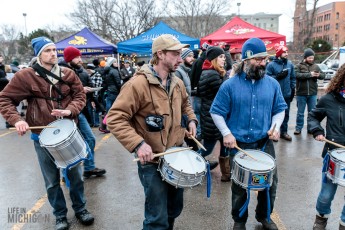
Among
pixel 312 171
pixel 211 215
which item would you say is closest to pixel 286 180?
pixel 312 171

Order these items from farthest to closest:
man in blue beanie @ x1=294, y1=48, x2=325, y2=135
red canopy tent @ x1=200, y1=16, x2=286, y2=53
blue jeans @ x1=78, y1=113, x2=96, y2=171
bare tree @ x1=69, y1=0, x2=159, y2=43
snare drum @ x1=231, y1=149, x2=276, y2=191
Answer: bare tree @ x1=69, y1=0, x2=159, y2=43 < red canopy tent @ x1=200, y1=16, x2=286, y2=53 < man in blue beanie @ x1=294, y1=48, x2=325, y2=135 < blue jeans @ x1=78, y1=113, x2=96, y2=171 < snare drum @ x1=231, y1=149, x2=276, y2=191

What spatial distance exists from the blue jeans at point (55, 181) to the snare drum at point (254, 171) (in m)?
1.75

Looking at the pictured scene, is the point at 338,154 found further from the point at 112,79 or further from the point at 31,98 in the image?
the point at 112,79

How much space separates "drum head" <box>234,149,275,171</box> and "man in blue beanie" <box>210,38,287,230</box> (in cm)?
3

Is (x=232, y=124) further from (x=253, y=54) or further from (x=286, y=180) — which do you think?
(x=286, y=180)

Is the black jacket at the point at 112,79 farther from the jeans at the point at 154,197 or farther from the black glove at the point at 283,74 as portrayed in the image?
the jeans at the point at 154,197

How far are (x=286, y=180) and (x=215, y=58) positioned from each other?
7.06 feet

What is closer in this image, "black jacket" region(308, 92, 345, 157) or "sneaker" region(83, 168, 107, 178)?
"black jacket" region(308, 92, 345, 157)

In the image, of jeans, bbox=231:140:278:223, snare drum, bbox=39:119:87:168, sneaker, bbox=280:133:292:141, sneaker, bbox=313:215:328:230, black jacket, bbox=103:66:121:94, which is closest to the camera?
snare drum, bbox=39:119:87:168

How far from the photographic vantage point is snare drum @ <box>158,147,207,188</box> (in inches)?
101

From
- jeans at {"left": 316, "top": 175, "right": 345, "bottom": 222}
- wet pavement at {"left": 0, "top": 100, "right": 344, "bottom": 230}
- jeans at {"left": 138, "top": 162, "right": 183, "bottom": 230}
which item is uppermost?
jeans at {"left": 138, "top": 162, "right": 183, "bottom": 230}

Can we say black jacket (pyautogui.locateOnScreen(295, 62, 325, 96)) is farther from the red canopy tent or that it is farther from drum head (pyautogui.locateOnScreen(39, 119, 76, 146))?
drum head (pyautogui.locateOnScreen(39, 119, 76, 146))

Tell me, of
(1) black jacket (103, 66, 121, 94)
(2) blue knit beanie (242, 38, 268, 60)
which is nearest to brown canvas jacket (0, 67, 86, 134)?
(2) blue knit beanie (242, 38, 268, 60)

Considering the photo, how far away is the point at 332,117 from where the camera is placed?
3221 mm
